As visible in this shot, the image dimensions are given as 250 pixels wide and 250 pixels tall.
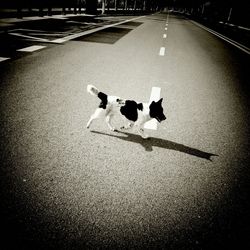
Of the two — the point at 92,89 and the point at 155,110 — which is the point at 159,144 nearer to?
the point at 155,110

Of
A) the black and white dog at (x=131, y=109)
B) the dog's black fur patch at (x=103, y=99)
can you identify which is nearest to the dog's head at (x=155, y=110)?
the black and white dog at (x=131, y=109)

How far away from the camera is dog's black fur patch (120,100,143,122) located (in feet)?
11.0

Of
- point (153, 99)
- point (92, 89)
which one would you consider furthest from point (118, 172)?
point (153, 99)

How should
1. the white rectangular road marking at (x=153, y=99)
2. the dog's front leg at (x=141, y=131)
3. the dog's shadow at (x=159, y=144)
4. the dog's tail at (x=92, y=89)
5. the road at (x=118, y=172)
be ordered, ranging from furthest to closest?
the white rectangular road marking at (x=153, y=99), the dog's front leg at (x=141, y=131), the dog's shadow at (x=159, y=144), the dog's tail at (x=92, y=89), the road at (x=118, y=172)

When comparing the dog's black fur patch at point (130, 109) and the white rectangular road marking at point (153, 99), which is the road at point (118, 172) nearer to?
the white rectangular road marking at point (153, 99)

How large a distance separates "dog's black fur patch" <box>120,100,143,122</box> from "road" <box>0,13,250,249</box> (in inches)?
17.5

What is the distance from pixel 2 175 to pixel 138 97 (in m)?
3.38

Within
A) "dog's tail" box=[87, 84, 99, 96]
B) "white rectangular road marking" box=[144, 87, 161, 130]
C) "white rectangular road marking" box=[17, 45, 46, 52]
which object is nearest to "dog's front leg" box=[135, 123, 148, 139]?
"white rectangular road marking" box=[144, 87, 161, 130]

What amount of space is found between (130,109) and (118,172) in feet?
3.31

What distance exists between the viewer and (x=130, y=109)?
132 inches

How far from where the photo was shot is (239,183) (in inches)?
113

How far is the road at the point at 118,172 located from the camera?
214 cm

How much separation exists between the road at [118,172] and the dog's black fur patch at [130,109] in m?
0.45

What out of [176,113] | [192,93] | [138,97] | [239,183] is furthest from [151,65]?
[239,183]
